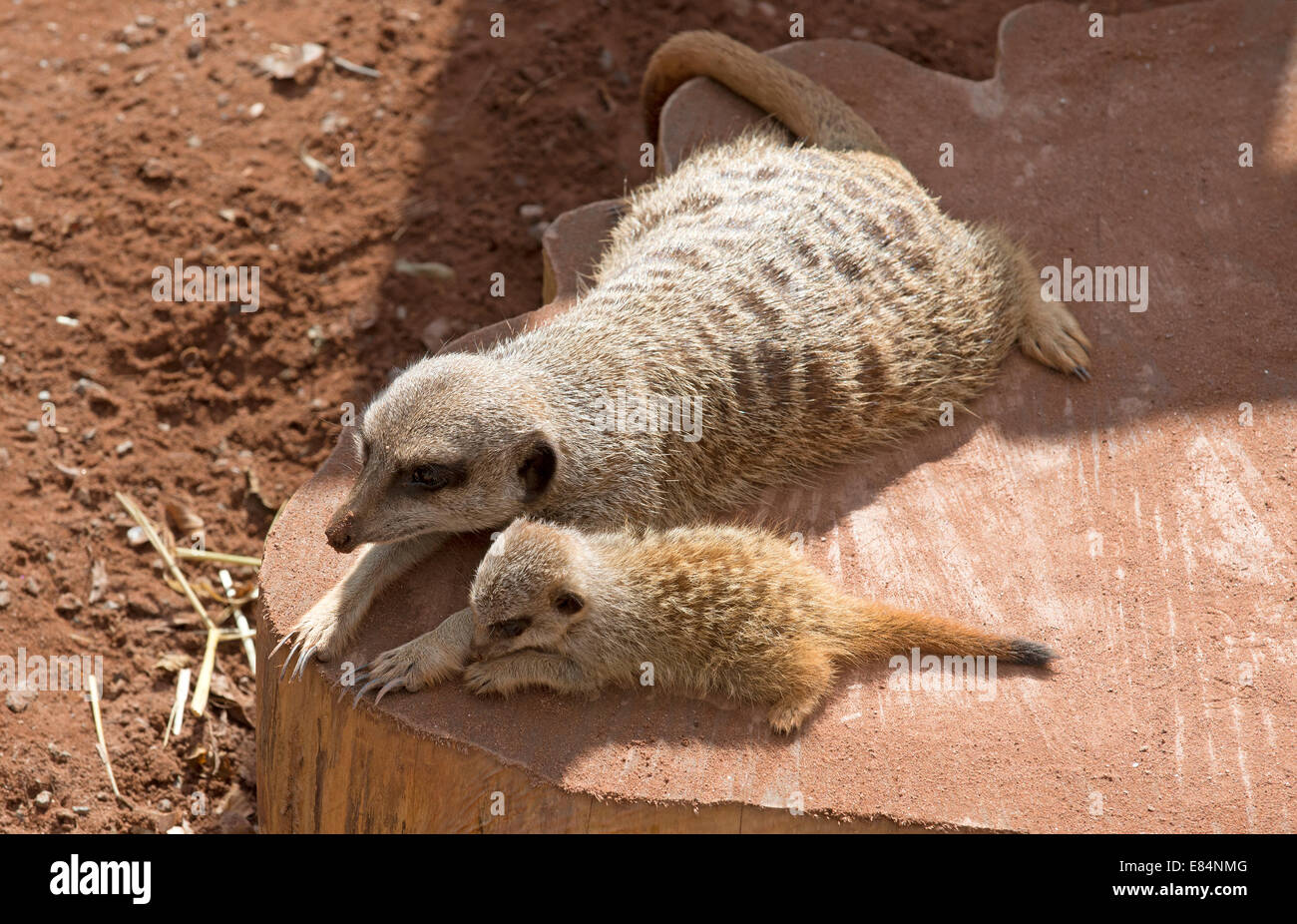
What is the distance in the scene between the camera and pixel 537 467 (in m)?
3.12

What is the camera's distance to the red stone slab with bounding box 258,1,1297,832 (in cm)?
269

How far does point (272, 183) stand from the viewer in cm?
537

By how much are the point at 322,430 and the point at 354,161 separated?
4.52 feet

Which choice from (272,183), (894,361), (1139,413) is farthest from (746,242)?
(272,183)

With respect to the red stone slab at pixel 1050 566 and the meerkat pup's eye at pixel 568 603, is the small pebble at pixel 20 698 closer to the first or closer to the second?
the red stone slab at pixel 1050 566

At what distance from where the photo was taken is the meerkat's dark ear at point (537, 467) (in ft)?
10.1

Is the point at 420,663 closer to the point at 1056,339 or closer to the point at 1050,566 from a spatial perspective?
the point at 1050,566

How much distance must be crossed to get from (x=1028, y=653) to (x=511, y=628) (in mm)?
1182

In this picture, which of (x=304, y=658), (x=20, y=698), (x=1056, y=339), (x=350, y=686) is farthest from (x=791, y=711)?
(x=20, y=698)

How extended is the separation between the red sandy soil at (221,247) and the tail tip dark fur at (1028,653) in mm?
2368

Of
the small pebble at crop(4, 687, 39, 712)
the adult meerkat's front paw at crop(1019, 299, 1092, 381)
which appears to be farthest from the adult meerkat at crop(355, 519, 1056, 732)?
the small pebble at crop(4, 687, 39, 712)

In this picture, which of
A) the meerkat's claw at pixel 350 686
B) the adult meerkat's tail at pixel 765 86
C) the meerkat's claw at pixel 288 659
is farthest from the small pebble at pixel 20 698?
the adult meerkat's tail at pixel 765 86

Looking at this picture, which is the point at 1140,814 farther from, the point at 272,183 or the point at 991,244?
the point at 272,183

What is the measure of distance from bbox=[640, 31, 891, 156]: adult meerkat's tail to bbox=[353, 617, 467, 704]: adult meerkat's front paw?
89.8 inches
